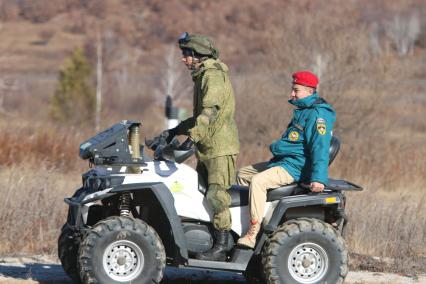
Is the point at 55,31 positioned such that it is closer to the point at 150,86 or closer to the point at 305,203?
the point at 150,86

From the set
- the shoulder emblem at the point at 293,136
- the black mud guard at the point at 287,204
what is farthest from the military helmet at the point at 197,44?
the black mud guard at the point at 287,204

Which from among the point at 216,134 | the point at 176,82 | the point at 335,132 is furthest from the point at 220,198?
the point at 176,82

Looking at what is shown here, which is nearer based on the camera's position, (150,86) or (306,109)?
(306,109)

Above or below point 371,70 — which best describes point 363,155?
below

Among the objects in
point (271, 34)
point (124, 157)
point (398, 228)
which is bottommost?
point (398, 228)

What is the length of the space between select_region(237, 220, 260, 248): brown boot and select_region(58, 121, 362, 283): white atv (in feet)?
0.21

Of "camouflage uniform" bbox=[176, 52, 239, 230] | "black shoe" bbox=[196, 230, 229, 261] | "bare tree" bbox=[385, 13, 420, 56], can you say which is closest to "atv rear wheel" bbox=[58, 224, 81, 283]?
"black shoe" bbox=[196, 230, 229, 261]

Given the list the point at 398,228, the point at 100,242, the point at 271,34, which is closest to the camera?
the point at 100,242

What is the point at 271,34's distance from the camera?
2538cm

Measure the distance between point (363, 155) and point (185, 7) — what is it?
7294 centimetres

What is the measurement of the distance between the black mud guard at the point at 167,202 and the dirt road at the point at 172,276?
137cm

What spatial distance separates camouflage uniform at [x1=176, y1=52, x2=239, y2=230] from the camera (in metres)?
8.17

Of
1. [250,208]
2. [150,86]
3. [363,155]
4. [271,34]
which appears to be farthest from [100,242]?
[150,86]

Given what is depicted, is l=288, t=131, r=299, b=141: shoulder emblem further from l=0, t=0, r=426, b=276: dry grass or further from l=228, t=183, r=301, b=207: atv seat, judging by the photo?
l=0, t=0, r=426, b=276: dry grass
